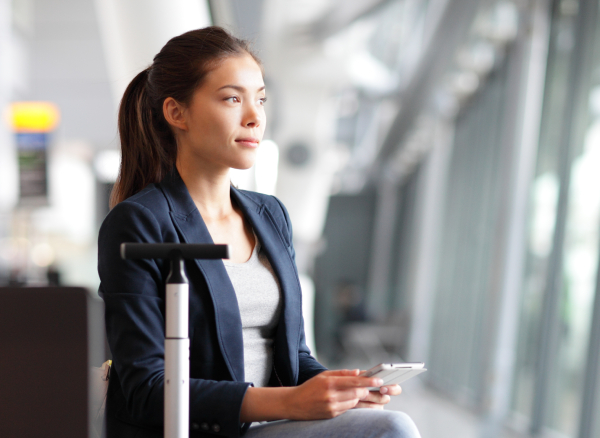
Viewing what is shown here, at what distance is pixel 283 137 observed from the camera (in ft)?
25.9

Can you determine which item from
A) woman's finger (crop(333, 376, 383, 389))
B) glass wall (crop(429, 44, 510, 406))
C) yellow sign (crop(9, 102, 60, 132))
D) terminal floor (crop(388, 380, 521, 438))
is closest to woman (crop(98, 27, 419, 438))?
woman's finger (crop(333, 376, 383, 389))

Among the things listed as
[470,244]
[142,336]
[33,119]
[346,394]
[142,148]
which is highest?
[33,119]

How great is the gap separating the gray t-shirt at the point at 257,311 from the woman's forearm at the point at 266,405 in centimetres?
23

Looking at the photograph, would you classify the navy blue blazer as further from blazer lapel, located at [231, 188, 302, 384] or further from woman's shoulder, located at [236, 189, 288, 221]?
woman's shoulder, located at [236, 189, 288, 221]

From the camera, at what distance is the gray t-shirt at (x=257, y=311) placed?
162 cm

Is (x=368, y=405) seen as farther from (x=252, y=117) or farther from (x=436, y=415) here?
(x=436, y=415)

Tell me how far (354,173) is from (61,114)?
8.64m

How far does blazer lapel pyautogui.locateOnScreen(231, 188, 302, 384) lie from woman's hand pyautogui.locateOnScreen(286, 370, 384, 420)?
0.92 feet

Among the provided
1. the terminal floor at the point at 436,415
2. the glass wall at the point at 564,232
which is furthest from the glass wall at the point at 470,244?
the glass wall at the point at 564,232

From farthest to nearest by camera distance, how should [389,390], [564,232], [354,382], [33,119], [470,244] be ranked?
[470,244] → [33,119] → [564,232] → [389,390] → [354,382]

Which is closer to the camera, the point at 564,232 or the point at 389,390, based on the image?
the point at 389,390

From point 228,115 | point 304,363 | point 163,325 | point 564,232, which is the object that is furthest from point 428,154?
point 163,325

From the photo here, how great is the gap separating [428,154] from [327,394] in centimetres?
1208

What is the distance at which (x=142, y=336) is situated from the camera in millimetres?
1396
